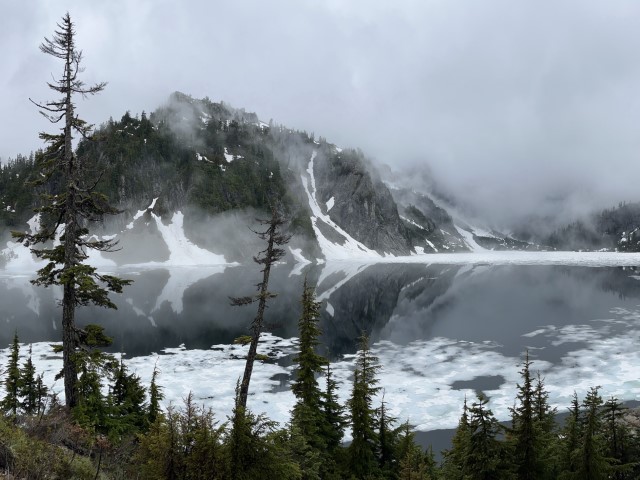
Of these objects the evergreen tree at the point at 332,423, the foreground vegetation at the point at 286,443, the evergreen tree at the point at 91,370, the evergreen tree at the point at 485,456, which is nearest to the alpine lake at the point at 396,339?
the evergreen tree at the point at 332,423

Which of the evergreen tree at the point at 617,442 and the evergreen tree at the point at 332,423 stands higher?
the evergreen tree at the point at 617,442

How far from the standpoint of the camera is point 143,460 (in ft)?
32.8

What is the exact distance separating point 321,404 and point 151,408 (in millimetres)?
8840

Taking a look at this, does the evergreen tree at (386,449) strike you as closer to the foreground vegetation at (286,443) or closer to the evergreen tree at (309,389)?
the foreground vegetation at (286,443)

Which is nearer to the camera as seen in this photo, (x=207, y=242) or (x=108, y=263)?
(x=108, y=263)

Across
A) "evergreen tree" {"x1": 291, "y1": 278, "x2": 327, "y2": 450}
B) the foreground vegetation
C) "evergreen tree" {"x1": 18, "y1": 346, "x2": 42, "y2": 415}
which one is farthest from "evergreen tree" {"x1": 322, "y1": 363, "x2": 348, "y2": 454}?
"evergreen tree" {"x1": 18, "y1": 346, "x2": 42, "y2": 415}

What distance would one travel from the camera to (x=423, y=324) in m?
61.1

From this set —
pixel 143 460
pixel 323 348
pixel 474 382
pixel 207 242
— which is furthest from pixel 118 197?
pixel 143 460

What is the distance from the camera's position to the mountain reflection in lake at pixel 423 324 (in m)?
37.8

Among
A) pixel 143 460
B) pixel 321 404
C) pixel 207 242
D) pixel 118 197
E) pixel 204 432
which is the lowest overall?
pixel 321 404

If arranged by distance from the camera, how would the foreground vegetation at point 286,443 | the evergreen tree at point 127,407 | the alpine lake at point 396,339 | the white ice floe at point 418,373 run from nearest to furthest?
the foreground vegetation at point 286,443
the evergreen tree at point 127,407
the white ice floe at point 418,373
the alpine lake at point 396,339

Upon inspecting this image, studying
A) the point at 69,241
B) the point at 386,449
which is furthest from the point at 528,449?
the point at 69,241

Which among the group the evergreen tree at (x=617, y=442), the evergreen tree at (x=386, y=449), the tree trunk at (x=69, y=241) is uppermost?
the tree trunk at (x=69, y=241)

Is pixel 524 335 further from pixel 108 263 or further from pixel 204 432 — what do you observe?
pixel 108 263
